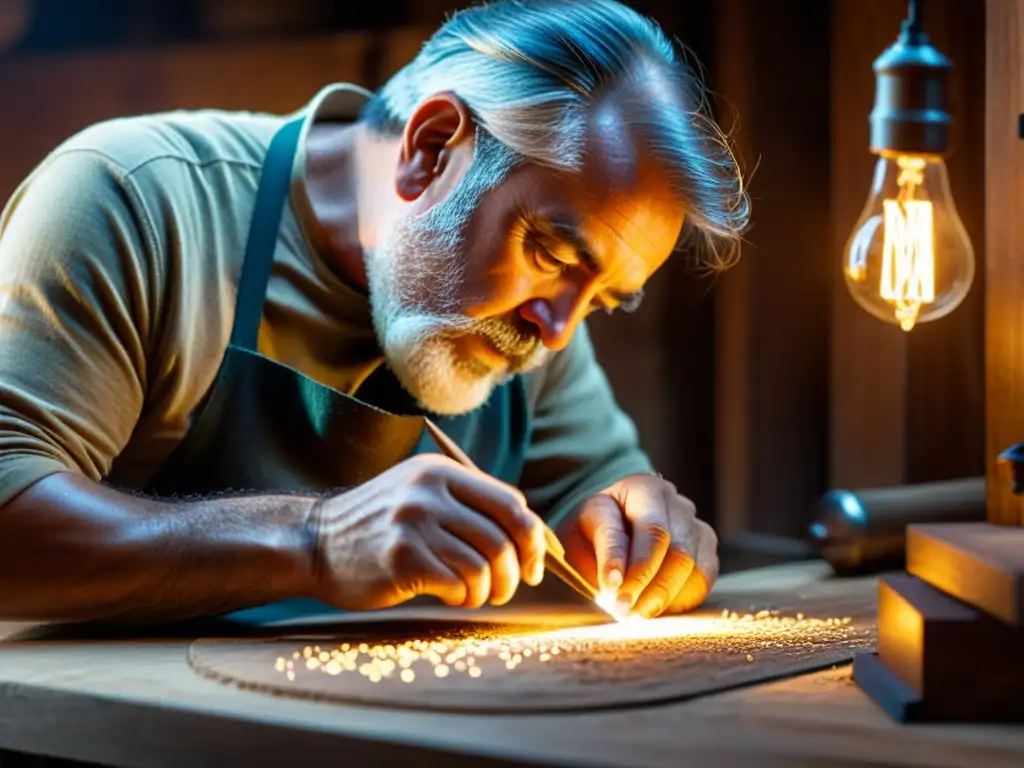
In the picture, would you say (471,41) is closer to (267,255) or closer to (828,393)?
(267,255)

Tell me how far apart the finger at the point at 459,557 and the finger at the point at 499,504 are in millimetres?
53

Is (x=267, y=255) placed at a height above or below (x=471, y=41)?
below

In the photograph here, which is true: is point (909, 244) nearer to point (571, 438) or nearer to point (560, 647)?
point (571, 438)

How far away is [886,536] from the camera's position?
247 centimetres

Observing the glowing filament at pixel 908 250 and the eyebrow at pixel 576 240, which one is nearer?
the eyebrow at pixel 576 240

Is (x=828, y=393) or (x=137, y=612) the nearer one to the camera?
(x=137, y=612)

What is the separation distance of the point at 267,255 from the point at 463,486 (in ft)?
2.11

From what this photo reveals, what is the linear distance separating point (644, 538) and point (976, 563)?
2.24 feet

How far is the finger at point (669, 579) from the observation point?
203cm

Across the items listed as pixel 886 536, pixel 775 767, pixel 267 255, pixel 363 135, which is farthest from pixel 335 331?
pixel 775 767

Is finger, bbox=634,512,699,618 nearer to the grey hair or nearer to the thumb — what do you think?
the thumb

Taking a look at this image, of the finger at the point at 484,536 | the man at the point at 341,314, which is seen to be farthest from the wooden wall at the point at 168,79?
the finger at the point at 484,536

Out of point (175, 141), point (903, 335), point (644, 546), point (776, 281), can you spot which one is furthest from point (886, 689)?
point (776, 281)

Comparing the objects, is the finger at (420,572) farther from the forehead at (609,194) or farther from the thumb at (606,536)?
the forehead at (609,194)
